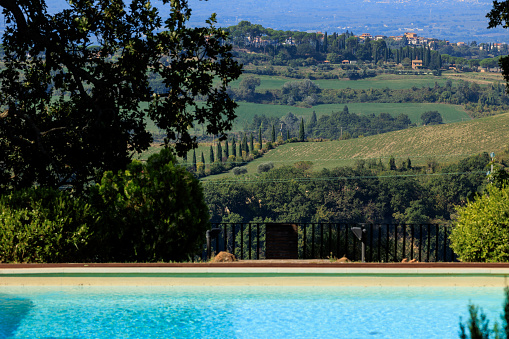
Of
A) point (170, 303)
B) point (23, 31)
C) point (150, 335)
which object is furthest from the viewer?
point (23, 31)

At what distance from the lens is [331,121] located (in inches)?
7293

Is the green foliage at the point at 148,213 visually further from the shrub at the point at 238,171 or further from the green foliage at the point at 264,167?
the green foliage at the point at 264,167

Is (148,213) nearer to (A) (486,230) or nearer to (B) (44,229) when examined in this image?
(B) (44,229)

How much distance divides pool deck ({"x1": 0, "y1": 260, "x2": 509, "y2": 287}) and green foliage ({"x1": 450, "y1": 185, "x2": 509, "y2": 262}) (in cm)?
84

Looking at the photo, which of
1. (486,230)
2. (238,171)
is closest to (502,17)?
(486,230)

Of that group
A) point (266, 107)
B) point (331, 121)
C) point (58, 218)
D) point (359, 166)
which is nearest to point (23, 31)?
point (58, 218)

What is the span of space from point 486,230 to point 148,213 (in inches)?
180

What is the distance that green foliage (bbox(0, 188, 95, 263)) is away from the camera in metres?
7.61

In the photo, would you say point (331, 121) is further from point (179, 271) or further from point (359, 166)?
point (179, 271)

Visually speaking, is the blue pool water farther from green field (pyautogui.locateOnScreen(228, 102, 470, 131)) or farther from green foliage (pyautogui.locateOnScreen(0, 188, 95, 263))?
green field (pyautogui.locateOnScreen(228, 102, 470, 131))

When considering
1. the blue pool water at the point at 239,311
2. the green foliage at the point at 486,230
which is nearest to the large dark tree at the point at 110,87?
the blue pool water at the point at 239,311

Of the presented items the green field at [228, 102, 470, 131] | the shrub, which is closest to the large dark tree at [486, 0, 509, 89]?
the shrub

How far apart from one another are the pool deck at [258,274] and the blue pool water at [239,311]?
0.09 metres

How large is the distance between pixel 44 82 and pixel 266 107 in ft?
617
